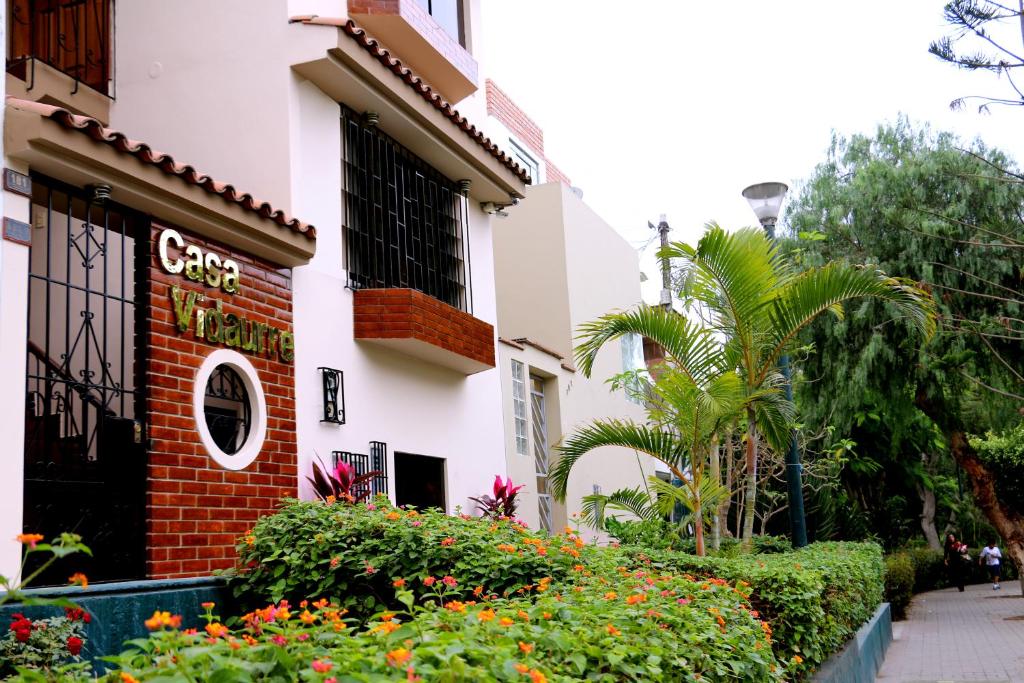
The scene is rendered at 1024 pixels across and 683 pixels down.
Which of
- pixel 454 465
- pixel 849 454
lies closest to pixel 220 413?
pixel 454 465

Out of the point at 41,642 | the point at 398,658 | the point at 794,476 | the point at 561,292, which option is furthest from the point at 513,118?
the point at 398,658

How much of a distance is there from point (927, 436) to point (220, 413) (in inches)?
903

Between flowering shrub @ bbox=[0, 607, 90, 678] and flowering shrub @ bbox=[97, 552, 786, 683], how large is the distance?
114cm

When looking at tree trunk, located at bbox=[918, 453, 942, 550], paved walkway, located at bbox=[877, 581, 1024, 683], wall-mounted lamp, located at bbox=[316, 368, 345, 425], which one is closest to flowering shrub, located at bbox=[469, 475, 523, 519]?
wall-mounted lamp, located at bbox=[316, 368, 345, 425]

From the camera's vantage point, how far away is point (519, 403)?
14594mm

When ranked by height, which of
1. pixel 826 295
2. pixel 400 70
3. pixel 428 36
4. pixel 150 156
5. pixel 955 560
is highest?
pixel 428 36

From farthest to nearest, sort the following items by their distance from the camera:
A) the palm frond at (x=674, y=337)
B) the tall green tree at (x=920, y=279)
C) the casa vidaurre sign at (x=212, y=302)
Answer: the tall green tree at (x=920, y=279) → the palm frond at (x=674, y=337) → the casa vidaurre sign at (x=212, y=302)

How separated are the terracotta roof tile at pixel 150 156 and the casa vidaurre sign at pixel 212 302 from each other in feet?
1.34

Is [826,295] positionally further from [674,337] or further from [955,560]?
[955,560]

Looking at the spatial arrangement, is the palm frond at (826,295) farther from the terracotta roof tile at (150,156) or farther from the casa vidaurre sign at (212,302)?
the casa vidaurre sign at (212,302)

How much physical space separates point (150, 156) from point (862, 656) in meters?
8.08

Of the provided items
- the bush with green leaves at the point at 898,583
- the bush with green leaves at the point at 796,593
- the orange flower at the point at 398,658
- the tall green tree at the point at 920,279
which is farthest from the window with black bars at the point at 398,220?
the bush with green leaves at the point at 898,583

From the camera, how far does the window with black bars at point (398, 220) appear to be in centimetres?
970

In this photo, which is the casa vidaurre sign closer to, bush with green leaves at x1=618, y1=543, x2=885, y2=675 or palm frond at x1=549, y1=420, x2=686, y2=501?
bush with green leaves at x1=618, y1=543, x2=885, y2=675
